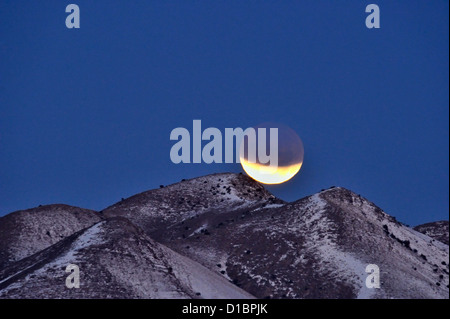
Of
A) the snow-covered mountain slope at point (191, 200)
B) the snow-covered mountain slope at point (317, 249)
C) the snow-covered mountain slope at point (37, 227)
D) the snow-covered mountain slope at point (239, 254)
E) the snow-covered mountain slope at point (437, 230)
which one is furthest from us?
the snow-covered mountain slope at point (191, 200)

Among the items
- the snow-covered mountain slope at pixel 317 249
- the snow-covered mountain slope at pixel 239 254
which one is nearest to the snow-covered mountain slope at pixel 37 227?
the snow-covered mountain slope at pixel 239 254

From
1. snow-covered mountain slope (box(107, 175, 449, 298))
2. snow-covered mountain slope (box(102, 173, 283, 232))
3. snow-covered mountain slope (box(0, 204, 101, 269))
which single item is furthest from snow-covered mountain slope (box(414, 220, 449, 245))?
snow-covered mountain slope (box(0, 204, 101, 269))

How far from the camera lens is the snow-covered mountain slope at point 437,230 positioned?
137m

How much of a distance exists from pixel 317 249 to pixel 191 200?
3886cm

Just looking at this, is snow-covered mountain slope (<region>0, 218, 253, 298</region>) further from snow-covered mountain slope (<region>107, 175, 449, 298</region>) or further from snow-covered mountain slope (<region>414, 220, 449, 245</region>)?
snow-covered mountain slope (<region>414, 220, 449, 245</region>)

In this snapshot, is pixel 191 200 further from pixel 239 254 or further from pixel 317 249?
pixel 317 249

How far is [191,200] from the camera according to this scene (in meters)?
146

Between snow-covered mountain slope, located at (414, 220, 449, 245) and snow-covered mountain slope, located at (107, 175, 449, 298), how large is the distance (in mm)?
8765

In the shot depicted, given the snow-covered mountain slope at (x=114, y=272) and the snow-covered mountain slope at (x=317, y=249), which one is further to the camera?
the snow-covered mountain slope at (x=317, y=249)

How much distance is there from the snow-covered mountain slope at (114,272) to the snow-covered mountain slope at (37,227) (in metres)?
20.7

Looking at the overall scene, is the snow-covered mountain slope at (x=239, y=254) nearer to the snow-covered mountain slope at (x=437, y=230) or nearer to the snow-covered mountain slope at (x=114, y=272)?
the snow-covered mountain slope at (x=114, y=272)
